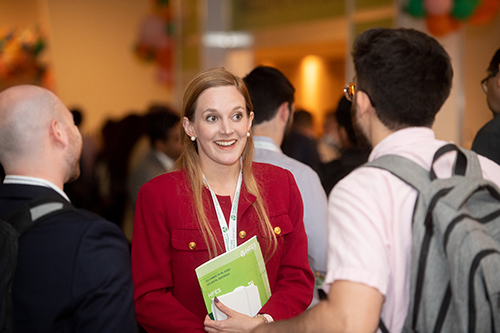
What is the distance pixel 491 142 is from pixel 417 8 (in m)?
3.10

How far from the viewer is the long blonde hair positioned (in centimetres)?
171

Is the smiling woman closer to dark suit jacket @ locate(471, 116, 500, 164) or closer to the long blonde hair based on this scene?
the long blonde hair

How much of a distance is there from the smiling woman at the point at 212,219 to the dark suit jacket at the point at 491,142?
2.58 ft

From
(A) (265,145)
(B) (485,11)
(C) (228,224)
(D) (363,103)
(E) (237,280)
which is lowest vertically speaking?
(E) (237,280)

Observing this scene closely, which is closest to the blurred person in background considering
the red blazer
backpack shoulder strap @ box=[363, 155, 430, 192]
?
the red blazer

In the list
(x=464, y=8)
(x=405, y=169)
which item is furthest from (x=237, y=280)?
(x=464, y=8)

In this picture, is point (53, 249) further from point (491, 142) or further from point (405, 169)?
point (491, 142)

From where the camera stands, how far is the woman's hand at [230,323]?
155 cm

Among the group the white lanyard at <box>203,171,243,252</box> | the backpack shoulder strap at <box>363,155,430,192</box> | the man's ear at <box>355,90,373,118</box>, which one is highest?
the man's ear at <box>355,90,373,118</box>

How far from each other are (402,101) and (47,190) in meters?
0.94

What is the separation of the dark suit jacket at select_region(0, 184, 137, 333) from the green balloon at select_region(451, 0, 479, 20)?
13.5 ft

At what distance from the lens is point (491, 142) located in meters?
1.96

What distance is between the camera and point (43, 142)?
1.31m

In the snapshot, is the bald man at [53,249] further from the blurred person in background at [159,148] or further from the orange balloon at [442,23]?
the orange balloon at [442,23]
